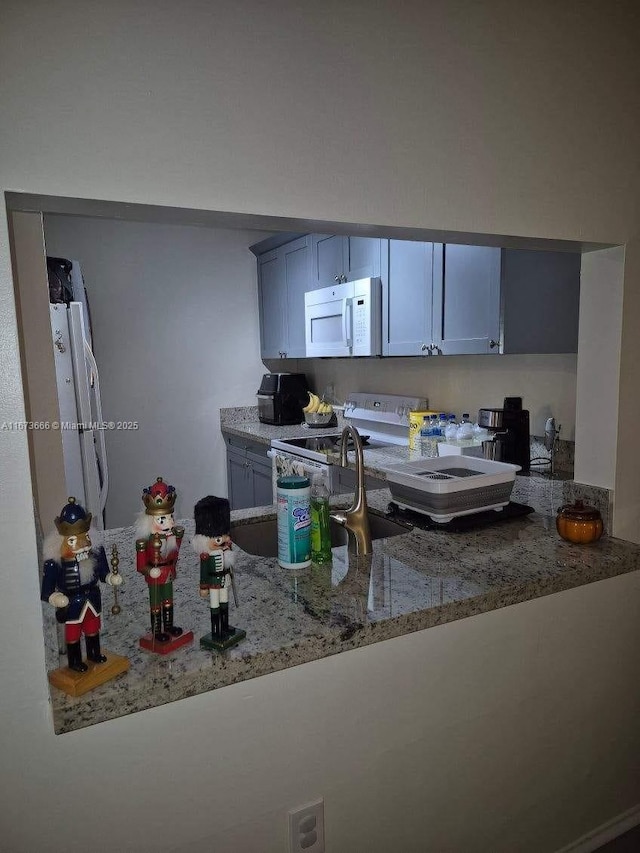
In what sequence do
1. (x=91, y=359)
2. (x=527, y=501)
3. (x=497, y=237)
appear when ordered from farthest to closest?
1. (x=91, y=359)
2. (x=527, y=501)
3. (x=497, y=237)

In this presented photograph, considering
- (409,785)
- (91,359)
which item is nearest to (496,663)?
(409,785)

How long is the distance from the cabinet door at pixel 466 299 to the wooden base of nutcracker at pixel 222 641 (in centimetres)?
155

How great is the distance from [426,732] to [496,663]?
9.6 inches

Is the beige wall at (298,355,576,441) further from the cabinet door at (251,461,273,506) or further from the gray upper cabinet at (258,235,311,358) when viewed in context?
the cabinet door at (251,461,273,506)

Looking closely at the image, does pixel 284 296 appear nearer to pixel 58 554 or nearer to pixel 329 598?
pixel 329 598

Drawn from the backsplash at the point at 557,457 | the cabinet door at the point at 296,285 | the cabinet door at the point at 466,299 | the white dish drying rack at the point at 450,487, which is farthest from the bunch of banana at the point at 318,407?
the white dish drying rack at the point at 450,487

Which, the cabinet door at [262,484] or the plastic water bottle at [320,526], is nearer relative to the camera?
the plastic water bottle at [320,526]

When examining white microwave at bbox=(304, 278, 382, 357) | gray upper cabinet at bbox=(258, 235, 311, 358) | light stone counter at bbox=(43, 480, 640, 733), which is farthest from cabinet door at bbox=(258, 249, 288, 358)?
light stone counter at bbox=(43, 480, 640, 733)

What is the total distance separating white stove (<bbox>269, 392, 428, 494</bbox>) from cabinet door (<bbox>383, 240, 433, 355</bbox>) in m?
0.54

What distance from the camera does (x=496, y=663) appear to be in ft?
4.67

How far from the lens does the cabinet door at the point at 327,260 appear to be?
3.27 meters

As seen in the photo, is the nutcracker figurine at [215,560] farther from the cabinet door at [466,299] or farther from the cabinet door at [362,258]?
the cabinet door at [362,258]

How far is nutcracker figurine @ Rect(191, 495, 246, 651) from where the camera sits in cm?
106

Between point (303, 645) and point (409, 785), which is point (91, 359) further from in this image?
point (409, 785)
